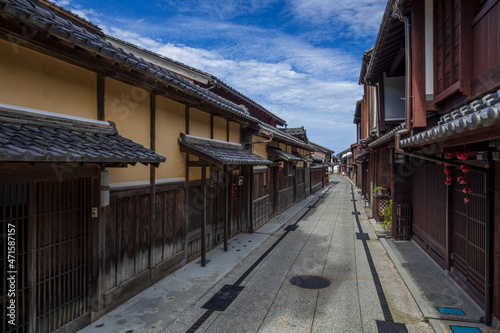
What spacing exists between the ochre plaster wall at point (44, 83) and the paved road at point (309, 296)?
4.59m

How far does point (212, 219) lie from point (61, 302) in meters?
6.05

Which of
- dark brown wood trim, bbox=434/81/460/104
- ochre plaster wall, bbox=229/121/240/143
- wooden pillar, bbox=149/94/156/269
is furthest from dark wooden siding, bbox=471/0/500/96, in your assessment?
ochre plaster wall, bbox=229/121/240/143

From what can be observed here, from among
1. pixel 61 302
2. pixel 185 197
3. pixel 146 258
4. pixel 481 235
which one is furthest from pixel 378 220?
pixel 61 302

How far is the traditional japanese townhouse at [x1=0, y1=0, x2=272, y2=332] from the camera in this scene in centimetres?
426

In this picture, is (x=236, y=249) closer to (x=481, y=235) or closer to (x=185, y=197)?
(x=185, y=197)

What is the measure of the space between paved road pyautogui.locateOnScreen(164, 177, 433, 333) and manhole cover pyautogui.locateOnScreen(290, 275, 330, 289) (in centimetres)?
17

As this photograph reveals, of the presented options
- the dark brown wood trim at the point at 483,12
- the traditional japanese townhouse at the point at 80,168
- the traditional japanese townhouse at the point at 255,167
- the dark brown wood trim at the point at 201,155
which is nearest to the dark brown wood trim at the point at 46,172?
the traditional japanese townhouse at the point at 80,168

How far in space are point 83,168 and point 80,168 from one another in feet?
0.21

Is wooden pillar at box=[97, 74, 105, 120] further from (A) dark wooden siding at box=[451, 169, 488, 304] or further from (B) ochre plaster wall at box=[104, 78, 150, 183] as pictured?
(A) dark wooden siding at box=[451, 169, 488, 304]

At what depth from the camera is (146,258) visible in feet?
Result: 24.2

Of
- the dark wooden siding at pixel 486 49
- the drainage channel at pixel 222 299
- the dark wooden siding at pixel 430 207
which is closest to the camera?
the dark wooden siding at pixel 486 49

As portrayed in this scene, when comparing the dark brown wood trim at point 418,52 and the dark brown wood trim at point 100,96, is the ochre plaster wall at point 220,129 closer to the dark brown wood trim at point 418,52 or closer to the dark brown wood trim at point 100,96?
the dark brown wood trim at point 100,96

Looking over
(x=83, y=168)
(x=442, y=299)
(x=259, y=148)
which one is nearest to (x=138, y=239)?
(x=83, y=168)

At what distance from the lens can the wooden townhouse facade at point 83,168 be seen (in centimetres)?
427
